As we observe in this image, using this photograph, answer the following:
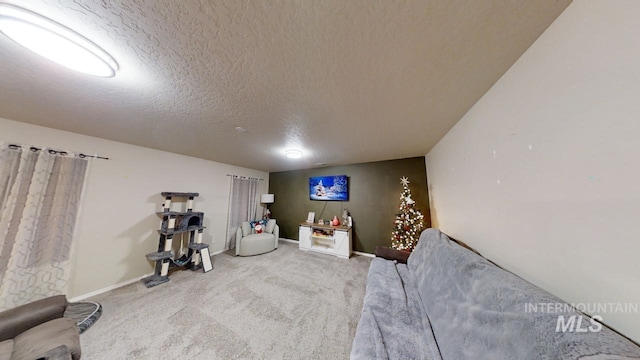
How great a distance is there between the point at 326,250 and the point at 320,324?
1.94 meters

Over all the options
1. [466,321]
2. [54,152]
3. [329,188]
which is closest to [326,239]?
[329,188]

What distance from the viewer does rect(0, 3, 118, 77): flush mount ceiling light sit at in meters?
0.76

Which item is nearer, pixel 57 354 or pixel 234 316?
pixel 57 354

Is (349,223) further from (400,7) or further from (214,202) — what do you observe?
(400,7)

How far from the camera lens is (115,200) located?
2490mm

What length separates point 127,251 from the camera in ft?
8.50

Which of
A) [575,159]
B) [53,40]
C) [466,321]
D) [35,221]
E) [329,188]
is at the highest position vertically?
[53,40]

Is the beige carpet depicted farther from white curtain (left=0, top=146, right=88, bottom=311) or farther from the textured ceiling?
the textured ceiling

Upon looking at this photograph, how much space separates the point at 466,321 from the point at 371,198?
2.74 meters

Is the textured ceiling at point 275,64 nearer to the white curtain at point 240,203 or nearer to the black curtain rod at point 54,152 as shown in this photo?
the black curtain rod at point 54,152

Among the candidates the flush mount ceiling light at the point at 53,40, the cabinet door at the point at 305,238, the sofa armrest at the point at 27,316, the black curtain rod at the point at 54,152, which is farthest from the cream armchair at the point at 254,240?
the flush mount ceiling light at the point at 53,40

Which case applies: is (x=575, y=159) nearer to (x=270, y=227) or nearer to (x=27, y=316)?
(x=27, y=316)

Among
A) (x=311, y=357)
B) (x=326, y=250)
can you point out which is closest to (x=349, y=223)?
(x=326, y=250)
